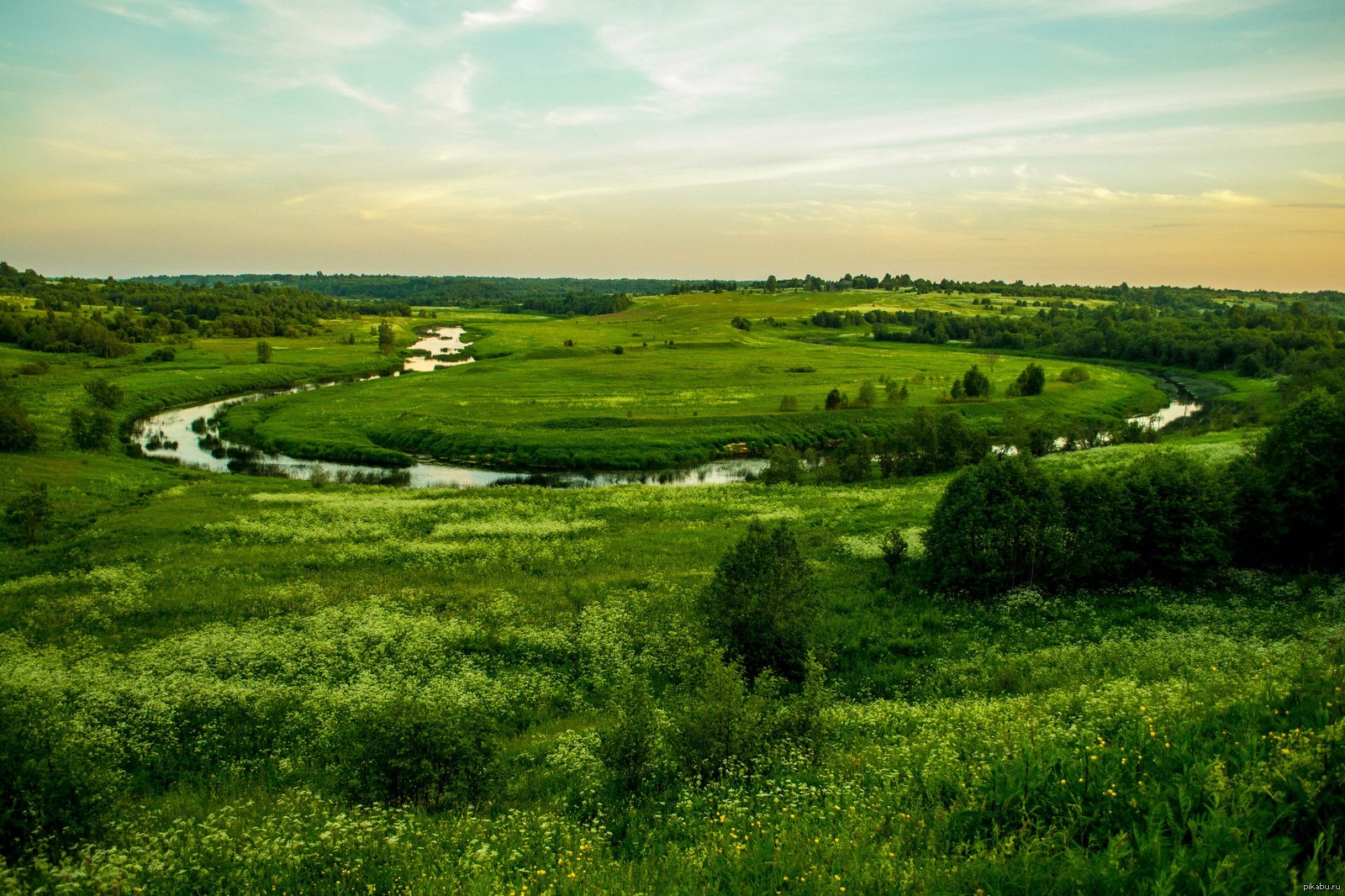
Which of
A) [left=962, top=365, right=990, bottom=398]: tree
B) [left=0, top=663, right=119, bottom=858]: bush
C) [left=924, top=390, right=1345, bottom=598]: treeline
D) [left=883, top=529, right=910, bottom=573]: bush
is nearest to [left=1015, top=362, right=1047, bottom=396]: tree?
[left=962, top=365, right=990, bottom=398]: tree

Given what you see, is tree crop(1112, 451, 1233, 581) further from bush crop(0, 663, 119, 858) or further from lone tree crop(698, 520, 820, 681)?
bush crop(0, 663, 119, 858)

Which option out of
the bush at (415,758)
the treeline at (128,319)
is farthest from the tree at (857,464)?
the treeline at (128,319)

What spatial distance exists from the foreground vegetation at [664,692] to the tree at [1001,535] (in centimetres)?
21

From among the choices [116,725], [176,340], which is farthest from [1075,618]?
[176,340]

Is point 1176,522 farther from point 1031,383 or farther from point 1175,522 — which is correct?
point 1031,383

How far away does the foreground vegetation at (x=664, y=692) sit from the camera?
823cm

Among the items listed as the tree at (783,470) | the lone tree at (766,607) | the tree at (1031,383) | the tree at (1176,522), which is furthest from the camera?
the tree at (1031,383)

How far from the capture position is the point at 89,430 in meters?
59.1

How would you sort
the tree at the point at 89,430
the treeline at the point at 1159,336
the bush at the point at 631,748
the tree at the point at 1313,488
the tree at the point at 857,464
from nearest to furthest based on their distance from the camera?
the bush at the point at 631,748 → the tree at the point at 1313,488 → the tree at the point at 857,464 → the tree at the point at 89,430 → the treeline at the point at 1159,336

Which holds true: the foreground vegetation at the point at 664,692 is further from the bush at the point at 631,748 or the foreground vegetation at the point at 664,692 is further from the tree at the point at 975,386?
the tree at the point at 975,386

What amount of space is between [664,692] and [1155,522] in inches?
759

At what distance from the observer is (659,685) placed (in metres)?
20.6

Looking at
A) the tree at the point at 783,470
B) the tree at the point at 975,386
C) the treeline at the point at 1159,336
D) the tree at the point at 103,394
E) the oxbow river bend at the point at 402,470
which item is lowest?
the oxbow river bend at the point at 402,470

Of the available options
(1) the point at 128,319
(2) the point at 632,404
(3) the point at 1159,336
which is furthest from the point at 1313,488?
(1) the point at 128,319
